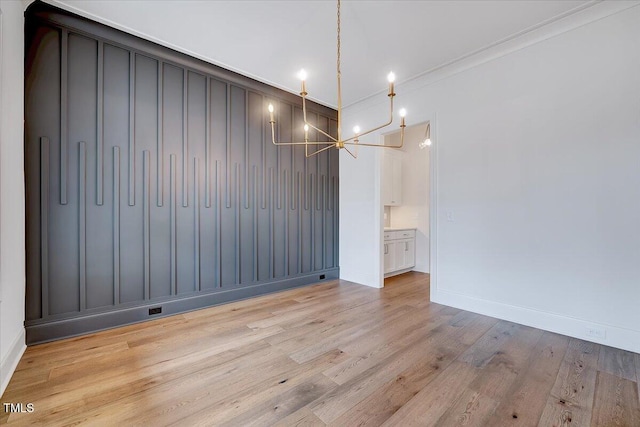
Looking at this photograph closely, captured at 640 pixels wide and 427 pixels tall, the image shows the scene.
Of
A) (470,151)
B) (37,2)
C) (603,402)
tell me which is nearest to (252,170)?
(37,2)

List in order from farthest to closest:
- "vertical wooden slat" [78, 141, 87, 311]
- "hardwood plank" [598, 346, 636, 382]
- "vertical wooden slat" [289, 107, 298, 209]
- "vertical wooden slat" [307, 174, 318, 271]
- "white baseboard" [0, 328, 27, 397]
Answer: "vertical wooden slat" [307, 174, 318, 271] → "vertical wooden slat" [289, 107, 298, 209] → "vertical wooden slat" [78, 141, 87, 311] → "hardwood plank" [598, 346, 636, 382] → "white baseboard" [0, 328, 27, 397]

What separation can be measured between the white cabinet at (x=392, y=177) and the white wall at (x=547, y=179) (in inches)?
57.0

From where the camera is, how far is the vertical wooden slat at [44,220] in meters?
2.44

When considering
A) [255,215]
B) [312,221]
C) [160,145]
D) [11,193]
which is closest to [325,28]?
[160,145]

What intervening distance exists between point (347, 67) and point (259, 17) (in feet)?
4.26

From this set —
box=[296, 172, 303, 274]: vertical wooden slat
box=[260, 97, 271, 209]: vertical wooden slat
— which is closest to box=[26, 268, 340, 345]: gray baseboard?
box=[296, 172, 303, 274]: vertical wooden slat

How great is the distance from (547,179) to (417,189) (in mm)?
2895

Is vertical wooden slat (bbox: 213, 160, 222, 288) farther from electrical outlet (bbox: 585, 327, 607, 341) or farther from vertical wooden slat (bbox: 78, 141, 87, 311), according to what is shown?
electrical outlet (bbox: 585, 327, 607, 341)

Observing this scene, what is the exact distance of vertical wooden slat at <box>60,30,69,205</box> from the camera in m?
2.54

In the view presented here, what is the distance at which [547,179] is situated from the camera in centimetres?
277

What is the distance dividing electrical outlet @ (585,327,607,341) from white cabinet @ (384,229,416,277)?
8.89 feet

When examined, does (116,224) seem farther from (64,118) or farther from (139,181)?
(64,118)

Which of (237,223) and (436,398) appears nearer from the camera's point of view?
(436,398)

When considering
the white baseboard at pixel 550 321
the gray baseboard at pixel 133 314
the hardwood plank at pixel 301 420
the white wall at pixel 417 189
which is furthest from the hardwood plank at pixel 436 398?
the white wall at pixel 417 189
